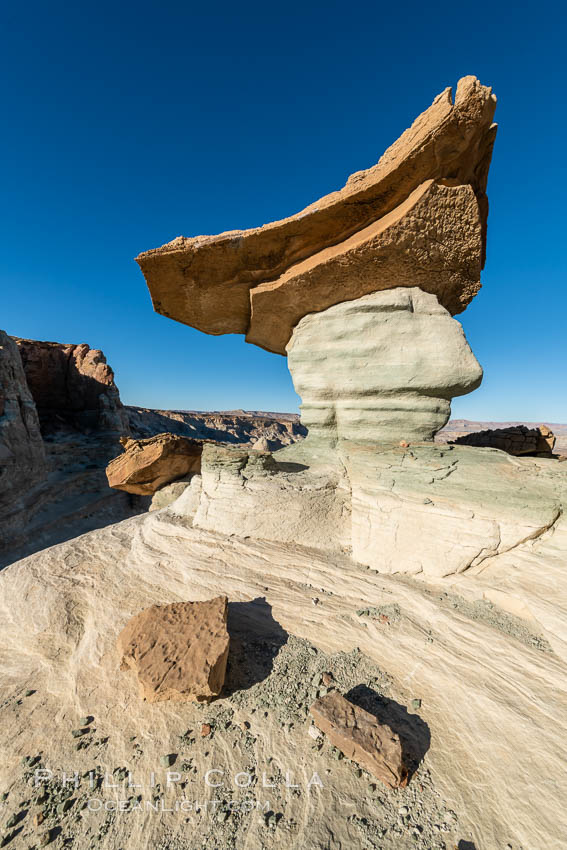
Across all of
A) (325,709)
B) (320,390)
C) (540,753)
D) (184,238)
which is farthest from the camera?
(320,390)

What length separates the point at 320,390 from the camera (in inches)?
215

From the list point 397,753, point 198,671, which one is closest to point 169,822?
point 198,671

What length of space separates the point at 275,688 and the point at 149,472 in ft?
18.7

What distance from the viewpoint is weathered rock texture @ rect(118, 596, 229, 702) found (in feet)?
7.72

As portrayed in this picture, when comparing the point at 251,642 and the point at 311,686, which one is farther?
the point at 251,642

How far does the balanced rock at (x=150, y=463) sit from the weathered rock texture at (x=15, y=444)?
1093cm

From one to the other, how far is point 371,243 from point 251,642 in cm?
535

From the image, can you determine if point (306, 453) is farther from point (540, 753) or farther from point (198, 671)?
point (540, 753)

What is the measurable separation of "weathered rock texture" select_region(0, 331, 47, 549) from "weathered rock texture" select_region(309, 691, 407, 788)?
1735 centimetres

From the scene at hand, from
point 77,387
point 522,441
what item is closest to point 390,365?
point 522,441

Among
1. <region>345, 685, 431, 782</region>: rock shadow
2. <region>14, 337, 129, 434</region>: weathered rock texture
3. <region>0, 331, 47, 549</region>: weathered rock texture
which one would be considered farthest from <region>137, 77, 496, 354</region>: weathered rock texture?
<region>14, 337, 129, 434</region>: weathered rock texture

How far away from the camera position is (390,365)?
489 centimetres

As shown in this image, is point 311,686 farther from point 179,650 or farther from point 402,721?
point 179,650

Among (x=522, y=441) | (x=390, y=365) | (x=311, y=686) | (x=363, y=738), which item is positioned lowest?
(x=311, y=686)
